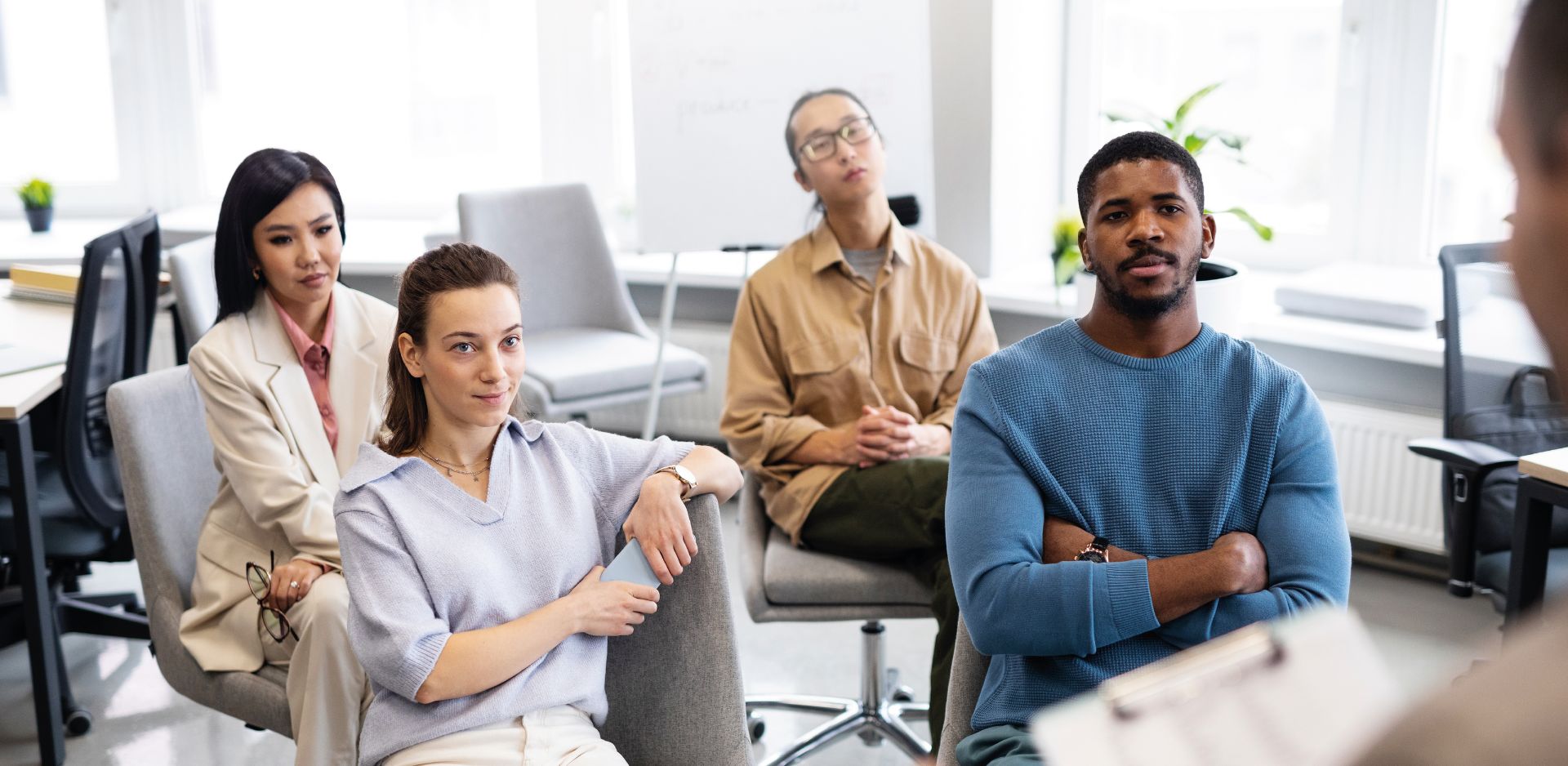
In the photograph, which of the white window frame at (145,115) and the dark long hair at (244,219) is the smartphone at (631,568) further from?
the white window frame at (145,115)

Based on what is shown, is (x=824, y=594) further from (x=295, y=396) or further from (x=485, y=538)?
(x=295, y=396)

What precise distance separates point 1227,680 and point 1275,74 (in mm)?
3394

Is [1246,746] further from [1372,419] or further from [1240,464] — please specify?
[1372,419]

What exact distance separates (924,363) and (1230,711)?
1.79 meters

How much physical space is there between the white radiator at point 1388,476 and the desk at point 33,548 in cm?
294

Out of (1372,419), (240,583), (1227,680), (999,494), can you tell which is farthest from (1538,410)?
(240,583)

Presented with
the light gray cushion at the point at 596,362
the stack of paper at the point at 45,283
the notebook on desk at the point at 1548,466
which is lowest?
the light gray cushion at the point at 596,362

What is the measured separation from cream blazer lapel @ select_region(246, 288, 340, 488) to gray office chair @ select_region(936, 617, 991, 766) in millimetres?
1073

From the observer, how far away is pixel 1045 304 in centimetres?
377

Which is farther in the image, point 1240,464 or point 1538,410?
point 1538,410

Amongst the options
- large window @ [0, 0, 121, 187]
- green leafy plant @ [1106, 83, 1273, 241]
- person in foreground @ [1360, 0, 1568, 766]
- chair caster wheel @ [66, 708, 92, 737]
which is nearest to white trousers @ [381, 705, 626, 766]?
person in foreground @ [1360, 0, 1568, 766]

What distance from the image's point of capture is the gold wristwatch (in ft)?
5.88

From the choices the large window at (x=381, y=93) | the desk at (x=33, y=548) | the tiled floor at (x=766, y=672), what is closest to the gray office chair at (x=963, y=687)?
the tiled floor at (x=766, y=672)

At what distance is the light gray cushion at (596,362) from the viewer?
3568 millimetres
